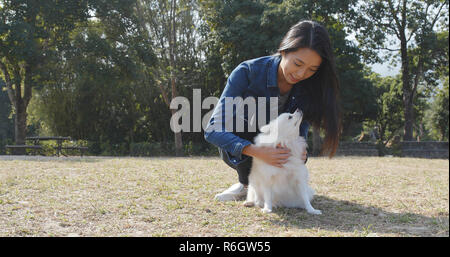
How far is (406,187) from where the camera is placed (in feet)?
16.2

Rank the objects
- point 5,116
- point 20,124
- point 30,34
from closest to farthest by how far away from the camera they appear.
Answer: point 30,34 < point 20,124 < point 5,116

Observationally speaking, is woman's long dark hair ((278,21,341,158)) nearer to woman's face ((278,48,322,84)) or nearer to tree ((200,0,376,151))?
woman's face ((278,48,322,84))

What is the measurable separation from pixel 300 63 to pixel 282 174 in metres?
0.94

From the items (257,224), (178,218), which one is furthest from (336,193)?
(178,218)

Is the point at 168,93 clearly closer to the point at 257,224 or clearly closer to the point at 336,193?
the point at 336,193

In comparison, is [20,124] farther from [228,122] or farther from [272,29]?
[228,122]

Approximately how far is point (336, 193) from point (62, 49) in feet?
41.5

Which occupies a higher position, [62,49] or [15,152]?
[62,49]

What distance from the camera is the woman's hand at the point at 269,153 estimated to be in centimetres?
301

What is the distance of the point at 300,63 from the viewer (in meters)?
2.94

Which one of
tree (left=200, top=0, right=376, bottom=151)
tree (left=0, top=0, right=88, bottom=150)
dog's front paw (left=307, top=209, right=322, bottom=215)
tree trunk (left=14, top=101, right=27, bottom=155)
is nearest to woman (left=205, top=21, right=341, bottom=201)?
dog's front paw (left=307, top=209, right=322, bottom=215)

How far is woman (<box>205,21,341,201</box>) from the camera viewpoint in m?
2.96

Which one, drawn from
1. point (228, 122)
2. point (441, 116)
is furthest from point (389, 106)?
point (228, 122)

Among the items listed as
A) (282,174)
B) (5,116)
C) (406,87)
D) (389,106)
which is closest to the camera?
(282,174)
